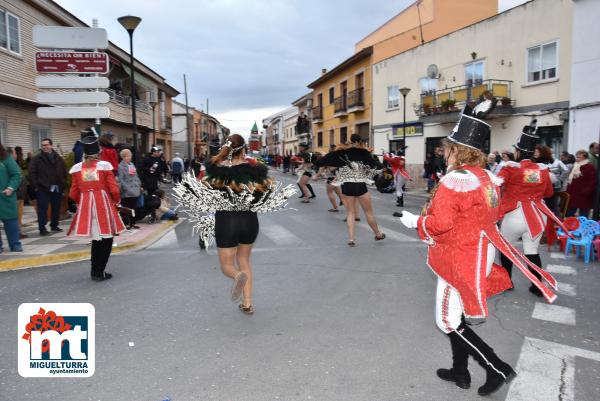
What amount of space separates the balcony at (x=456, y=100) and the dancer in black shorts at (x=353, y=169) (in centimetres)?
1133

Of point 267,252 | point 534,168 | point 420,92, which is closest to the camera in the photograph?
point 534,168

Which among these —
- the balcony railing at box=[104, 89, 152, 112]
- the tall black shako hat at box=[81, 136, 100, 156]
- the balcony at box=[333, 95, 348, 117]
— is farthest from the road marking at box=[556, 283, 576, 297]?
the balcony at box=[333, 95, 348, 117]

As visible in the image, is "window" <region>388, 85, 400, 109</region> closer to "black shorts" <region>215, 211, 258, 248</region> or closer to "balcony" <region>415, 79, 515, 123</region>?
"balcony" <region>415, 79, 515, 123</region>

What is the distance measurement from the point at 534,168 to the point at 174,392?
4361 mm

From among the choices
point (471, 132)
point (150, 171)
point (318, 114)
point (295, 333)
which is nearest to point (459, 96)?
point (150, 171)

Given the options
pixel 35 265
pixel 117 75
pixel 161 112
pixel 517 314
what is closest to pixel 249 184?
pixel 517 314

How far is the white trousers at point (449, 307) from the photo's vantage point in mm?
3066

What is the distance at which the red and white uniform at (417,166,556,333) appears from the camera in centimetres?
293

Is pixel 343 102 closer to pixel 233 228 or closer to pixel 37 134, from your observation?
pixel 37 134

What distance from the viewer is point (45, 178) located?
9.02 metres

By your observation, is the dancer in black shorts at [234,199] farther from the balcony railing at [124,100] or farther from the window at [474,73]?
the balcony railing at [124,100]

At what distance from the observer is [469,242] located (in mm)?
2996

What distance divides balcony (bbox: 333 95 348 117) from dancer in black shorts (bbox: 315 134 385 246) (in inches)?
1039

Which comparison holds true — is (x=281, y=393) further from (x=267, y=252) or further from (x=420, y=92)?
(x=420, y=92)
